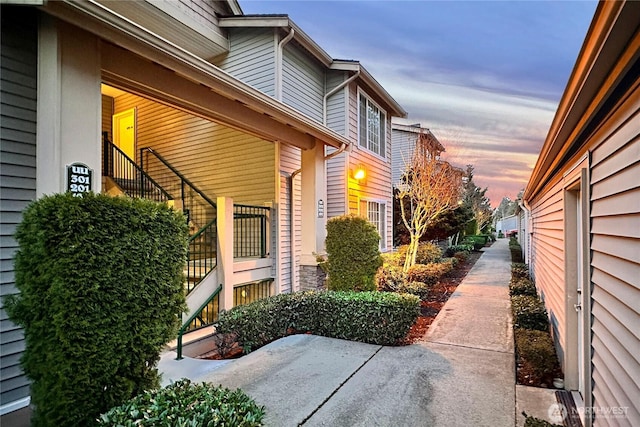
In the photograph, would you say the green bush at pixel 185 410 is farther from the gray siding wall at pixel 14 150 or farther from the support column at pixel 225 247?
Answer: the support column at pixel 225 247

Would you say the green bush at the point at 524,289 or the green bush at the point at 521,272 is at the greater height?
the green bush at the point at 524,289

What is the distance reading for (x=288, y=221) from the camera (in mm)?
7852

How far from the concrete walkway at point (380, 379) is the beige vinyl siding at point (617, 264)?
3.96 feet

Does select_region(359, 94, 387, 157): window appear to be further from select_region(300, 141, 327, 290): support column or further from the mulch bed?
the mulch bed

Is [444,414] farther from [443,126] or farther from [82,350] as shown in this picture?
[443,126]

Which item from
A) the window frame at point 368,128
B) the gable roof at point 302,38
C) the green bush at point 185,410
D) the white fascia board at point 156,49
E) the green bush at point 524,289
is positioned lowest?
the green bush at point 524,289

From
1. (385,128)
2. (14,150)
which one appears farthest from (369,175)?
(14,150)

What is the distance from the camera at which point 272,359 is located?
4.58 metres

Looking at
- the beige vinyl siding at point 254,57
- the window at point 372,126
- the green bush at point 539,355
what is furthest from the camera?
the window at point 372,126

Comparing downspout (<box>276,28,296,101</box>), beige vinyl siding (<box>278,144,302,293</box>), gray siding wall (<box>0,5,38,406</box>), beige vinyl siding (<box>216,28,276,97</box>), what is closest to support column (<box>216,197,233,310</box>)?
beige vinyl siding (<box>278,144,302,293</box>)

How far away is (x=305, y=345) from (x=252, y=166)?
4339mm

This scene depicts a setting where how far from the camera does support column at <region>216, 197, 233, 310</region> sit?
237 inches

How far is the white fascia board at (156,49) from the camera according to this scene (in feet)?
10.5

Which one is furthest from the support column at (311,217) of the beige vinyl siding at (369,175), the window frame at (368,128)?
the window frame at (368,128)
